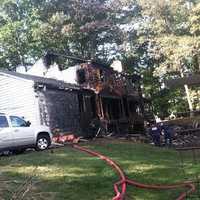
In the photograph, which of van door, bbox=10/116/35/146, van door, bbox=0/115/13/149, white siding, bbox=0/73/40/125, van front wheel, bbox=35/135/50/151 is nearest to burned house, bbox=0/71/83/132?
white siding, bbox=0/73/40/125

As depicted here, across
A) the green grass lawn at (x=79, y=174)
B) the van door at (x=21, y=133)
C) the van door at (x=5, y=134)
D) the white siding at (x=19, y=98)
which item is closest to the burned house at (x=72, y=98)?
the white siding at (x=19, y=98)

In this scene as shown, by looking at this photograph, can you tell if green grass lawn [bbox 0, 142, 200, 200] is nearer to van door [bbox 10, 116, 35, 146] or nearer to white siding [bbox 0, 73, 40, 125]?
van door [bbox 10, 116, 35, 146]

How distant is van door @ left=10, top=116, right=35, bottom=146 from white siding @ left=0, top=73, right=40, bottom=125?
29.1ft

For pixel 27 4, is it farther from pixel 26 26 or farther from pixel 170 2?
pixel 170 2

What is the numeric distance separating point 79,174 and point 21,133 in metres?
6.76

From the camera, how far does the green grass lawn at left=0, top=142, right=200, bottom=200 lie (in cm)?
1165

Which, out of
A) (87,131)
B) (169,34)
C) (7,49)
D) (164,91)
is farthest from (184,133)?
(7,49)

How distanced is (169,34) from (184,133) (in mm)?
22103

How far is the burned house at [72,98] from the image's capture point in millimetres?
30047

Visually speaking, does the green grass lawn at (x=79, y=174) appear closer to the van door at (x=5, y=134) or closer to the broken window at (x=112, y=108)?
the van door at (x=5, y=134)

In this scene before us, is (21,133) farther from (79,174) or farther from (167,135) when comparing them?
(167,135)

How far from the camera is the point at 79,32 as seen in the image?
50.8m

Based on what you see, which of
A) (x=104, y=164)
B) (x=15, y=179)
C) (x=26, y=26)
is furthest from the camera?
(x=26, y=26)

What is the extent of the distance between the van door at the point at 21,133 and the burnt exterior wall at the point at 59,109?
891 cm
